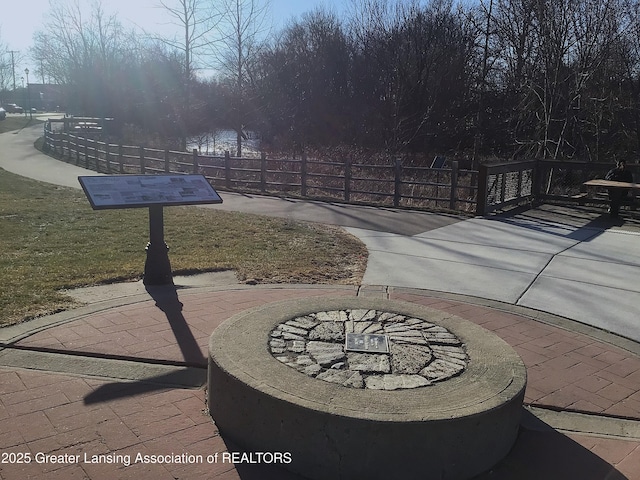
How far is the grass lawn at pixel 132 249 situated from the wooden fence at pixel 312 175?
384 centimetres

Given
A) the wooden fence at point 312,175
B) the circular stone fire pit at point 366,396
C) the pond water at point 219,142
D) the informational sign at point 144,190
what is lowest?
the circular stone fire pit at point 366,396

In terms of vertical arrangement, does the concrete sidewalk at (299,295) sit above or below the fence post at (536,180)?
below

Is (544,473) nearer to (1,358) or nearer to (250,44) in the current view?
(1,358)

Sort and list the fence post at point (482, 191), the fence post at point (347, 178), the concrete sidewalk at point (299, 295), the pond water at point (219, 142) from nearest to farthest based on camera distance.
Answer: the concrete sidewalk at point (299, 295)
the fence post at point (482, 191)
the fence post at point (347, 178)
the pond water at point (219, 142)

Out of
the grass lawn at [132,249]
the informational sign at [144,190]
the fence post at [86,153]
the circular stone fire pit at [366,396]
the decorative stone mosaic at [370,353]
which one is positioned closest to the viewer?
the circular stone fire pit at [366,396]

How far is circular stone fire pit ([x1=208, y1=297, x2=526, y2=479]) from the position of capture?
279cm

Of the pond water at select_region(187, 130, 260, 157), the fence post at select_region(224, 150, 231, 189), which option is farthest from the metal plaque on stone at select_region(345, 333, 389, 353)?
the pond water at select_region(187, 130, 260, 157)

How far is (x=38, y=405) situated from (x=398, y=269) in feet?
16.3

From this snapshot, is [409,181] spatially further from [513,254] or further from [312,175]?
[513,254]

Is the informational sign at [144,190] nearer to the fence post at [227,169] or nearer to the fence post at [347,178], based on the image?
the fence post at [347,178]

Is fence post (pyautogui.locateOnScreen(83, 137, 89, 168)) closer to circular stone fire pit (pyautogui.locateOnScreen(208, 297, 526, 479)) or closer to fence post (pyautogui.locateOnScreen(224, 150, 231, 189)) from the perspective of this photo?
fence post (pyautogui.locateOnScreen(224, 150, 231, 189))

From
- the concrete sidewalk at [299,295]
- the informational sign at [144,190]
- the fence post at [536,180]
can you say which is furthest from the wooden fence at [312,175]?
the informational sign at [144,190]

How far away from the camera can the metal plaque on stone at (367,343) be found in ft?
12.3

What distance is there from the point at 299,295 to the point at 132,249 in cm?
329
